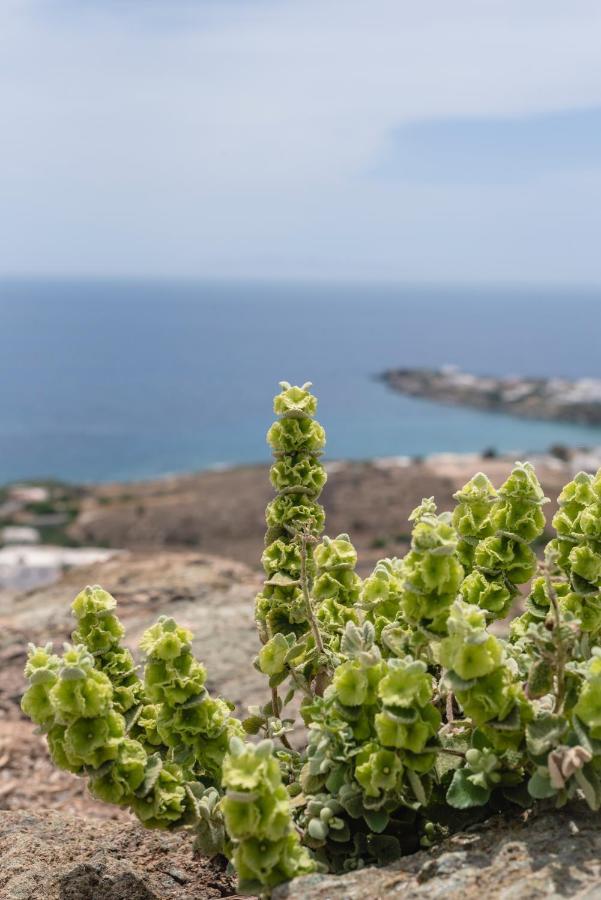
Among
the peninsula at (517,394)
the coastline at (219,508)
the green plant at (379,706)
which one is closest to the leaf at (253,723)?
the green plant at (379,706)

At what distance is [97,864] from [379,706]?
1527mm

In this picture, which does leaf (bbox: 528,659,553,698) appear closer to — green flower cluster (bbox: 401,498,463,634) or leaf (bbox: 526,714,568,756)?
leaf (bbox: 526,714,568,756)

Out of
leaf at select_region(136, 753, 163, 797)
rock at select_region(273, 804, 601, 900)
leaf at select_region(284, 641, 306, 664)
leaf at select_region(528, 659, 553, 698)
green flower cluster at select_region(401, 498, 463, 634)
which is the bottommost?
rock at select_region(273, 804, 601, 900)

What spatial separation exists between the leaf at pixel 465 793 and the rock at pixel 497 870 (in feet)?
0.45

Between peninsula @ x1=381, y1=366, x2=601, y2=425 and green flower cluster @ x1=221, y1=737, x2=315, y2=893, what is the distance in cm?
9125

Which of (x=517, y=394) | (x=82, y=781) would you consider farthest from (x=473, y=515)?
(x=517, y=394)

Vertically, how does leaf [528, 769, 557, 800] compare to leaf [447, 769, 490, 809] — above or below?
above

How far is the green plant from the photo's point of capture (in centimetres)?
268

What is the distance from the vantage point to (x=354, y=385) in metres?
127

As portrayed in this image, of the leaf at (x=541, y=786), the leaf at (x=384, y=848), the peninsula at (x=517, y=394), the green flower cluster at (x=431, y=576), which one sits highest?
the peninsula at (x=517, y=394)

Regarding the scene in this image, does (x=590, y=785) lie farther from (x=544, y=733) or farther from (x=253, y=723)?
(x=253, y=723)

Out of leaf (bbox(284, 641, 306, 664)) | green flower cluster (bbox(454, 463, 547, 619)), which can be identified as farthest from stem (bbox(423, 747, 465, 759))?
leaf (bbox(284, 641, 306, 664))

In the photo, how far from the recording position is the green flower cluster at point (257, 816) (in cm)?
249

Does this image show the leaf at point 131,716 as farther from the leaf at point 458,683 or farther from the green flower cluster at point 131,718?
the leaf at point 458,683
